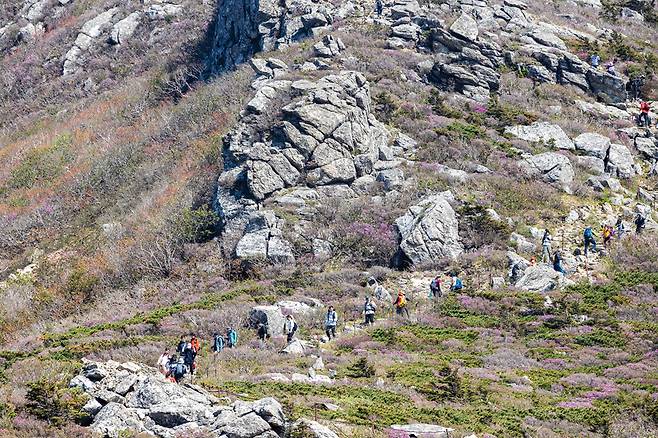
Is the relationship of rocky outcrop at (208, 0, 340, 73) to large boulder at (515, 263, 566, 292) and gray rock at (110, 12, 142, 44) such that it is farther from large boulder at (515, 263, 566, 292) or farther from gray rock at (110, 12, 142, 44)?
large boulder at (515, 263, 566, 292)

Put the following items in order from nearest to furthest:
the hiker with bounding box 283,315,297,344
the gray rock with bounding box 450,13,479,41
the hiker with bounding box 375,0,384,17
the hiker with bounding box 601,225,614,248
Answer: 1. the hiker with bounding box 283,315,297,344
2. the hiker with bounding box 601,225,614,248
3. the gray rock with bounding box 450,13,479,41
4. the hiker with bounding box 375,0,384,17

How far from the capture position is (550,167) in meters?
41.3

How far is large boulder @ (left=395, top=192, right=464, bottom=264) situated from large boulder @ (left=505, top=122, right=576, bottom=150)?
10704 millimetres

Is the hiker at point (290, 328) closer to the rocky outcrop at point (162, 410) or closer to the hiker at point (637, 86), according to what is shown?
the rocky outcrop at point (162, 410)

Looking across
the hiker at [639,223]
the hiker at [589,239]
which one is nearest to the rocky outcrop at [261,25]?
the hiker at [639,223]

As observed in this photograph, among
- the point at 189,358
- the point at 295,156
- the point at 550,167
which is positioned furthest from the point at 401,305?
the point at 550,167

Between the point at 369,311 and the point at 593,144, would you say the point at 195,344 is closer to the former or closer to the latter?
the point at 369,311

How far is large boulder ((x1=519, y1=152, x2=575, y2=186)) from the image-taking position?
134 ft

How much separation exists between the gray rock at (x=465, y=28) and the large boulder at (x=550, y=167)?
12.2 metres

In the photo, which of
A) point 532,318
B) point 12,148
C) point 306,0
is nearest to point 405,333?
point 532,318

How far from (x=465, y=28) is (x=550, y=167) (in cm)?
1418

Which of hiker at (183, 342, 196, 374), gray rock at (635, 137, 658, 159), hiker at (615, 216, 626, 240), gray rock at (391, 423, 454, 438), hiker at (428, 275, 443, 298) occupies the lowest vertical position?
gray rock at (635, 137, 658, 159)

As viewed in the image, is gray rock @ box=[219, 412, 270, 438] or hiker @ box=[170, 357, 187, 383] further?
hiker @ box=[170, 357, 187, 383]

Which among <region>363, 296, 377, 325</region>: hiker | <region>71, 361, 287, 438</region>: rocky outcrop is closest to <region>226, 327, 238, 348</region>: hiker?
<region>363, 296, 377, 325</region>: hiker
